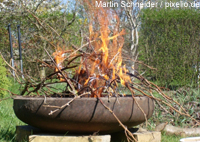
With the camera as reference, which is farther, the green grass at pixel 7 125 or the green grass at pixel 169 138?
the green grass at pixel 169 138

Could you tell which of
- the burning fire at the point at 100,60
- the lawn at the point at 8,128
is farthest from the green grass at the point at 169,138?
the burning fire at the point at 100,60

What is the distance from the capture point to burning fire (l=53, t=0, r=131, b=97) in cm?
259

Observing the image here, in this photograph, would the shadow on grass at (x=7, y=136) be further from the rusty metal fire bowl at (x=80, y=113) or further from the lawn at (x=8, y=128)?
the rusty metal fire bowl at (x=80, y=113)

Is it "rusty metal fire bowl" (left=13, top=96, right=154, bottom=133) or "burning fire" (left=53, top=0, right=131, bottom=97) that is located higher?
"burning fire" (left=53, top=0, right=131, bottom=97)

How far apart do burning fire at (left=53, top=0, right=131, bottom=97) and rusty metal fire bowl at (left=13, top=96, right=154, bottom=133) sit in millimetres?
201

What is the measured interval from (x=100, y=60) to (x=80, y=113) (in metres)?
0.53

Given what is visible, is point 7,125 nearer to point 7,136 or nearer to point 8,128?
point 8,128

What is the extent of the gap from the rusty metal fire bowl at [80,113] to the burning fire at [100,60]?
201 millimetres

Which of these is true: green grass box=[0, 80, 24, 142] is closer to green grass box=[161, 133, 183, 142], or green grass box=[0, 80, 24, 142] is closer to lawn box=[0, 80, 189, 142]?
lawn box=[0, 80, 189, 142]

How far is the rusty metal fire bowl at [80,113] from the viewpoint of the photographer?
7.69 feet

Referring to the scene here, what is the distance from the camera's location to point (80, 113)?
2.34 m

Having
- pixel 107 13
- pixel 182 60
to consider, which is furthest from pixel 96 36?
pixel 182 60

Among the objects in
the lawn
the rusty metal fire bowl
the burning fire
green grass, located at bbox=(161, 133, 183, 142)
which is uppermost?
the burning fire

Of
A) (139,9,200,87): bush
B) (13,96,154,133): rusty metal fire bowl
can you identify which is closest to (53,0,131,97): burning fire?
(13,96,154,133): rusty metal fire bowl
